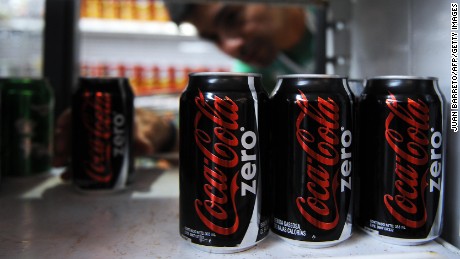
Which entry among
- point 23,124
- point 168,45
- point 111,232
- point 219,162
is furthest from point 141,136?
point 168,45

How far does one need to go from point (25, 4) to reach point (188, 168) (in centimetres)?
191

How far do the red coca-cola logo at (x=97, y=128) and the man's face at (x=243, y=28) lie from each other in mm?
1314

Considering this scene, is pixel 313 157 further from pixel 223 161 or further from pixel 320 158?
pixel 223 161

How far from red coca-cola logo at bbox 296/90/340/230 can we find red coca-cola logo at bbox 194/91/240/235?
90 mm

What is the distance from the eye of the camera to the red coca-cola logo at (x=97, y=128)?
0.80 metres

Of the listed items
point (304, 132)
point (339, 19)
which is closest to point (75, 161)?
point (304, 132)

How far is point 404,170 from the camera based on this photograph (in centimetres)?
54

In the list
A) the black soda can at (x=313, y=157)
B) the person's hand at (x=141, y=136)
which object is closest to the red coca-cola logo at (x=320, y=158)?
the black soda can at (x=313, y=157)

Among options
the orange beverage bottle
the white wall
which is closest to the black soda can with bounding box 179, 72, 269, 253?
the white wall

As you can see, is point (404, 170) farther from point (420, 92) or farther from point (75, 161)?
point (75, 161)

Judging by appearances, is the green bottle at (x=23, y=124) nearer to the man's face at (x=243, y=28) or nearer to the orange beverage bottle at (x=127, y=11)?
the man's face at (x=243, y=28)

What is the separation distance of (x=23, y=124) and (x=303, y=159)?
77 centimetres

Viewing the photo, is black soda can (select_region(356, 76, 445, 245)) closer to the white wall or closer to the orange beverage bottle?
the white wall

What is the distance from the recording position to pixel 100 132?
80 centimetres
